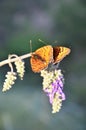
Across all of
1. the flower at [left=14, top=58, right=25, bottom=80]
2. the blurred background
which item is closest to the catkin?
the flower at [left=14, top=58, right=25, bottom=80]

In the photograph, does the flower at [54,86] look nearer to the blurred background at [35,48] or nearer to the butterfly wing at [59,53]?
the butterfly wing at [59,53]

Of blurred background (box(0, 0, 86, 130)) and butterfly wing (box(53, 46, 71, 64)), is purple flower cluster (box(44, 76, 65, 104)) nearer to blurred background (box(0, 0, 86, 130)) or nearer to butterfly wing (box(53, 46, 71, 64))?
butterfly wing (box(53, 46, 71, 64))

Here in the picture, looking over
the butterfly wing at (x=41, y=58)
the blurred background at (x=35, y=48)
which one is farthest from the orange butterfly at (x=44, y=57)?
the blurred background at (x=35, y=48)

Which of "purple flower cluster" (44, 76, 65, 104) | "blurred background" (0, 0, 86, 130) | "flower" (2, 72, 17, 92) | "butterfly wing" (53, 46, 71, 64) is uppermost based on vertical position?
"butterfly wing" (53, 46, 71, 64)

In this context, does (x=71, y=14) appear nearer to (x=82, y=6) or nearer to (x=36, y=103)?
(x=82, y=6)

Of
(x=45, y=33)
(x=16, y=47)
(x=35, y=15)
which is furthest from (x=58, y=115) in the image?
(x=35, y=15)

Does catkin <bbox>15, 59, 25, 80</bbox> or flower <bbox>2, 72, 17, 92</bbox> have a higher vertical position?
catkin <bbox>15, 59, 25, 80</bbox>
